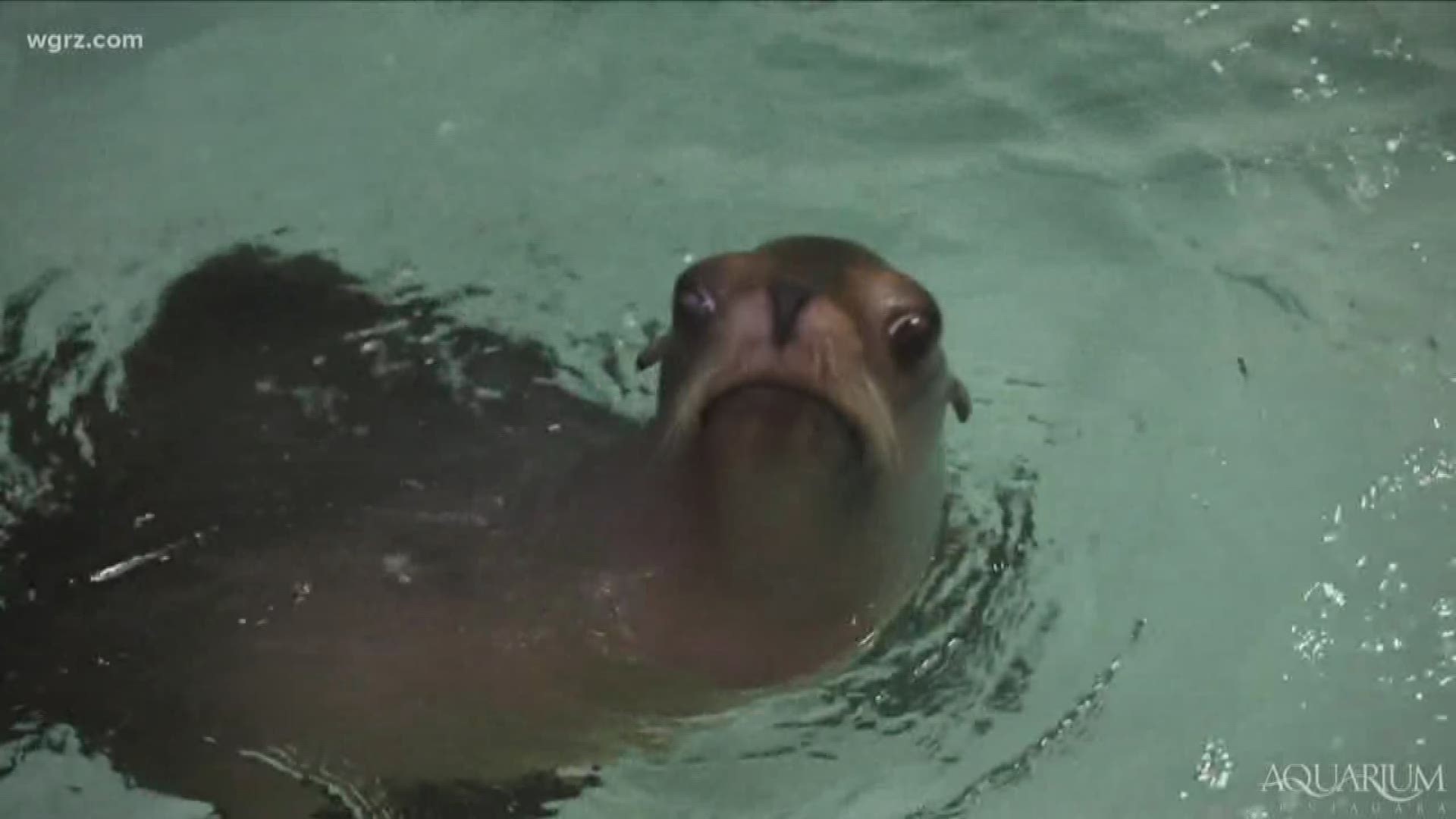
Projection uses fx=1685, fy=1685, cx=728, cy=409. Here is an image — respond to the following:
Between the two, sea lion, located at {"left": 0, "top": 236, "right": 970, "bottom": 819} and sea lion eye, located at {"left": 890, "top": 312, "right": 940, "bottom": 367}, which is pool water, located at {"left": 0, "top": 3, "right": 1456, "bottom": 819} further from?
sea lion eye, located at {"left": 890, "top": 312, "right": 940, "bottom": 367}

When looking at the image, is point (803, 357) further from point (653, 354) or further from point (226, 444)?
point (226, 444)

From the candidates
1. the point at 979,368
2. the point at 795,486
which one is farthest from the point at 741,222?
the point at 795,486

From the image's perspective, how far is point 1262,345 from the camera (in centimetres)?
292

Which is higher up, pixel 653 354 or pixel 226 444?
pixel 653 354

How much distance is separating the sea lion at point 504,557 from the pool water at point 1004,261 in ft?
0.38

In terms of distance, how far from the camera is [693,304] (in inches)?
74.4

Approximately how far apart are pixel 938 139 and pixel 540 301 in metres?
0.94

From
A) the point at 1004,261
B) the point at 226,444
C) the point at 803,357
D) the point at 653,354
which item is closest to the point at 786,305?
the point at 803,357

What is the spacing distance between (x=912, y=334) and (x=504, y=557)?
2.26 feet

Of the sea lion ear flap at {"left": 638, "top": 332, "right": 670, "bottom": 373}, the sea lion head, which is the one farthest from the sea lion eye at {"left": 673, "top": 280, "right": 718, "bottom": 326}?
the sea lion ear flap at {"left": 638, "top": 332, "right": 670, "bottom": 373}

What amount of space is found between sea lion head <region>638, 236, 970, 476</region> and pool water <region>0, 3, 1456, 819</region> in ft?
1.63

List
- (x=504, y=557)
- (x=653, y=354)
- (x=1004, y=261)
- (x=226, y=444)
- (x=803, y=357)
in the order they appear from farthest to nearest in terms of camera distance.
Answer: (x=1004, y=261) → (x=226, y=444) → (x=504, y=557) → (x=653, y=354) → (x=803, y=357)

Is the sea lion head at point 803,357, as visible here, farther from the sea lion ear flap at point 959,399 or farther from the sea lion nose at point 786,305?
the sea lion ear flap at point 959,399

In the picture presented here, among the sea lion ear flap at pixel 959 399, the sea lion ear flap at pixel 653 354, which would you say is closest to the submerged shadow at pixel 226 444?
the sea lion ear flap at pixel 653 354
